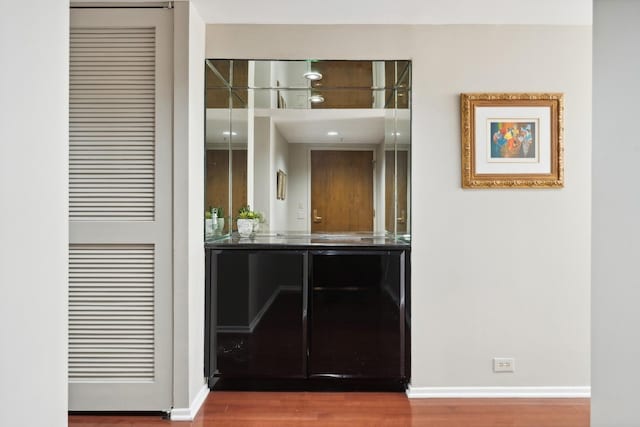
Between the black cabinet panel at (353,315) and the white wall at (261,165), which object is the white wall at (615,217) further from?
the white wall at (261,165)

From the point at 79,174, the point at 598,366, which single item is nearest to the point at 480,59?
the point at 598,366

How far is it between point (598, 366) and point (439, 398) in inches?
56.6

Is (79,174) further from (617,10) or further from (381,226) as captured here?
(617,10)

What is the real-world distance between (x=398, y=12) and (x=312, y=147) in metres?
1.17

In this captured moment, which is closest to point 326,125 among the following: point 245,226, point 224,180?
point 224,180

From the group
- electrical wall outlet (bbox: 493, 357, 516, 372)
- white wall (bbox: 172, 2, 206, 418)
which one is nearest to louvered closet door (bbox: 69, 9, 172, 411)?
white wall (bbox: 172, 2, 206, 418)

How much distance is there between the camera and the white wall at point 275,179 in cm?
338

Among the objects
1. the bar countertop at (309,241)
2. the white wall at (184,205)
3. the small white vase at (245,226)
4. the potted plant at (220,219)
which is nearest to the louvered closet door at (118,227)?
the white wall at (184,205)

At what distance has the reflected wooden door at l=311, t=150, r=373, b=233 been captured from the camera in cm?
334

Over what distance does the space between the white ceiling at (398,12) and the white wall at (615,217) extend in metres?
1.18

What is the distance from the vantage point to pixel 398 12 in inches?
102

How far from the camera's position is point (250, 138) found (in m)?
3.43

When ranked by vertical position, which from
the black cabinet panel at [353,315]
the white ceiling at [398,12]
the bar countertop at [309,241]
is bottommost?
the black cabinet panel at [353,315]

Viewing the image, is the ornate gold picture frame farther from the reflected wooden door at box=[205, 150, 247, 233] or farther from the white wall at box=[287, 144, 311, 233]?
the reflected wooden door at box=[205, 150, 247, 233]
